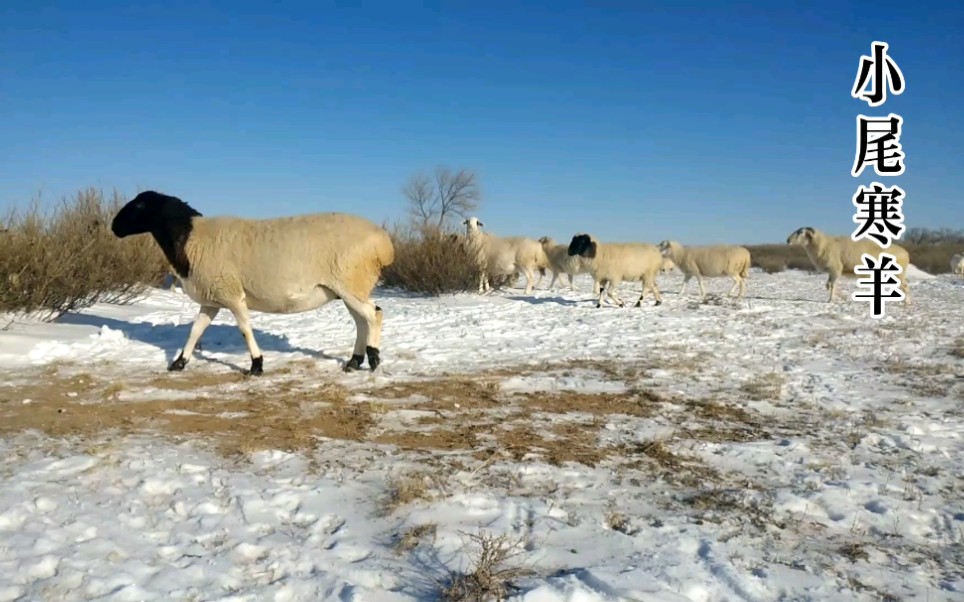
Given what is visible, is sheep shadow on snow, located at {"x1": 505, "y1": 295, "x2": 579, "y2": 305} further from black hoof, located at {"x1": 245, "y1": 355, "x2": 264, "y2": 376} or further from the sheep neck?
the sheep neck

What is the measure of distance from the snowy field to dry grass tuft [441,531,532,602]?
14 millimetres

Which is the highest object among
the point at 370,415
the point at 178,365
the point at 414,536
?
the point at 178,365

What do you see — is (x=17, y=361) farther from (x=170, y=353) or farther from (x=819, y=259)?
(x=819, y=259)

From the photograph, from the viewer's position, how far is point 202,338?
9.75m

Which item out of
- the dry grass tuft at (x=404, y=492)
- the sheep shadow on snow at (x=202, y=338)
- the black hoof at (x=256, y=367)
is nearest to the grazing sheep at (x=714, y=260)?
the sheep shadow on snow at (x=202, y=338)

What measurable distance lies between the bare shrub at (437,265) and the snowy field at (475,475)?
30.5 ft

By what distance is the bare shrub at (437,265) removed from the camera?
18.4m

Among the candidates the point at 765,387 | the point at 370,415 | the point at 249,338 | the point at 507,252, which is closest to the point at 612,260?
the point at 507,252

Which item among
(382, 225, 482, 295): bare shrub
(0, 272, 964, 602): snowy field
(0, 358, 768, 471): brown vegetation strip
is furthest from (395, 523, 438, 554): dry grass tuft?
(382, 225, 482, 295): bare shrub

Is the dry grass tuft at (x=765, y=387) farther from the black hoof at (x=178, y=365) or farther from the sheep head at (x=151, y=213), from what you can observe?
the sheep head at (x=151, y=213)

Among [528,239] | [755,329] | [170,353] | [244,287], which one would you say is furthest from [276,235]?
[528,239]

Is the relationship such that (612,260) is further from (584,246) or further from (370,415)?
(370,415)

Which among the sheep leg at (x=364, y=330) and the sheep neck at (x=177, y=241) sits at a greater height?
the sheep neck at (x=177, y=241)

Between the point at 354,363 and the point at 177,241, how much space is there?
98.7 inches
